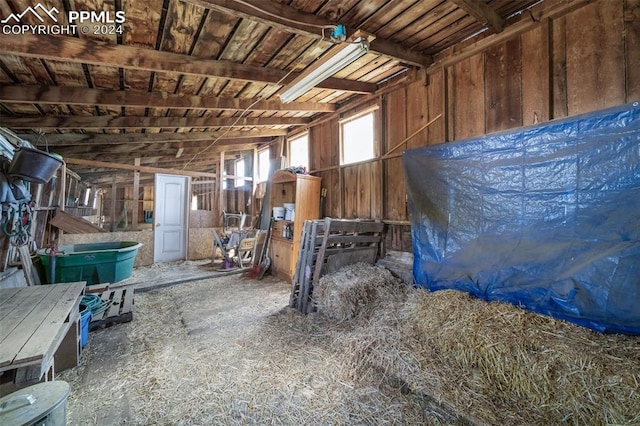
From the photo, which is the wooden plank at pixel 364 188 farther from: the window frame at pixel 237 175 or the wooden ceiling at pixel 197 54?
the window frame at pixel 237 175

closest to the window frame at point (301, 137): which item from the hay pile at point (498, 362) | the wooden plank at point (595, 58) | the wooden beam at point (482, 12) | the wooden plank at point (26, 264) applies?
the wooden beam at point (482, 12)

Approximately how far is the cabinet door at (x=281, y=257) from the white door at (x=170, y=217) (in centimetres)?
286

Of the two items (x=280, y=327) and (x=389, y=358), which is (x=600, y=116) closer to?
(x=389, y=358)

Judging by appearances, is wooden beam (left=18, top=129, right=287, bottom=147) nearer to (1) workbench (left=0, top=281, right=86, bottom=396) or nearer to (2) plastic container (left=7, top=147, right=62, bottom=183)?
(2) plastic container (left=7, top=147, right=62, bottom=183)

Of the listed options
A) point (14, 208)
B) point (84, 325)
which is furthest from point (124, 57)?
point (84, 325)

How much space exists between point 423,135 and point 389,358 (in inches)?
101

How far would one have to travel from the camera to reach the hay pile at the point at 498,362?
144cm

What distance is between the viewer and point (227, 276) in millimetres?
5184

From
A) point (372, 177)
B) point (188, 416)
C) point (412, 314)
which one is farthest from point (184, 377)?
point (372, 177)

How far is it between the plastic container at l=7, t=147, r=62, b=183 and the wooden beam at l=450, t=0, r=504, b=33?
425cm

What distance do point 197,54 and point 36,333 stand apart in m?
2.65

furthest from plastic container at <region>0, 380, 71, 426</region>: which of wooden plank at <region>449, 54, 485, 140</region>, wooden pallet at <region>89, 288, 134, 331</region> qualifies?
wooden plank at <region>449, 54, 485, 140</region>

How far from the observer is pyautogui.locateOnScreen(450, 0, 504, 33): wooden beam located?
213 cm

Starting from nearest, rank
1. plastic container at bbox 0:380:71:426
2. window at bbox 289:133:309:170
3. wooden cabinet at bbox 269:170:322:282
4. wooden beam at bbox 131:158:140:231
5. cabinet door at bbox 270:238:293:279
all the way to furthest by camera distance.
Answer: plastic container at bbox 0:380:71:426
wooden cabinet at bbox 269:170:322:282
cabinet door at bbox 270:238:293:279
window at bbox 289:133:309:170
wooden beam at bbox 131:158:140:231
